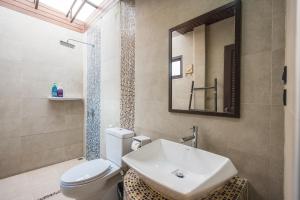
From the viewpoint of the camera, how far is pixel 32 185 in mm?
1971

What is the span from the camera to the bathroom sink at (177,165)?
800 mm

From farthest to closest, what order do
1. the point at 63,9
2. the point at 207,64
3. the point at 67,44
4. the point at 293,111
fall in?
the point at 67,44
the point at 63,9
the point at 207,64
the point at 293,111

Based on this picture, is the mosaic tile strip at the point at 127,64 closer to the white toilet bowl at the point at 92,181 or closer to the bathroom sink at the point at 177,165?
the white toilet bowl at the point at 92,181

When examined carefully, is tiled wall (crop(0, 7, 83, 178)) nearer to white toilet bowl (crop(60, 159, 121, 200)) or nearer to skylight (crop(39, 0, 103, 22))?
skylight (crop(39, 0, 103, 22))

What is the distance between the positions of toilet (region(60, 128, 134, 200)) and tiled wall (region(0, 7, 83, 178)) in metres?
1.30

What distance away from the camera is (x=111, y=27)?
216cm

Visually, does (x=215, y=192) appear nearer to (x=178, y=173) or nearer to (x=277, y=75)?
(x=178, y=173)

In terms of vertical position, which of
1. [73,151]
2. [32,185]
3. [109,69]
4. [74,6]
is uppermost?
[74,6]

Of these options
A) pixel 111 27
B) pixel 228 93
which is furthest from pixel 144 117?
pixel 111 27

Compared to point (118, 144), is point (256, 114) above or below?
above

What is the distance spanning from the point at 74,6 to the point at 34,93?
1432mm

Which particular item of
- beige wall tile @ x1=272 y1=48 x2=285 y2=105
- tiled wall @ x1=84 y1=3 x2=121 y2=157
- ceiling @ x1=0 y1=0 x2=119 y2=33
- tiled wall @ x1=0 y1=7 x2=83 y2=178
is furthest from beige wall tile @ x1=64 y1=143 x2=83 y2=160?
beige wall tile @ x1=272 y1=48 x2=285 y2=105

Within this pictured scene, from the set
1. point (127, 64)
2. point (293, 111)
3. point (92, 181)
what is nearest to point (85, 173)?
point (92, 181)

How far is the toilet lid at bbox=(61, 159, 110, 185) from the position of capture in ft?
4.33
